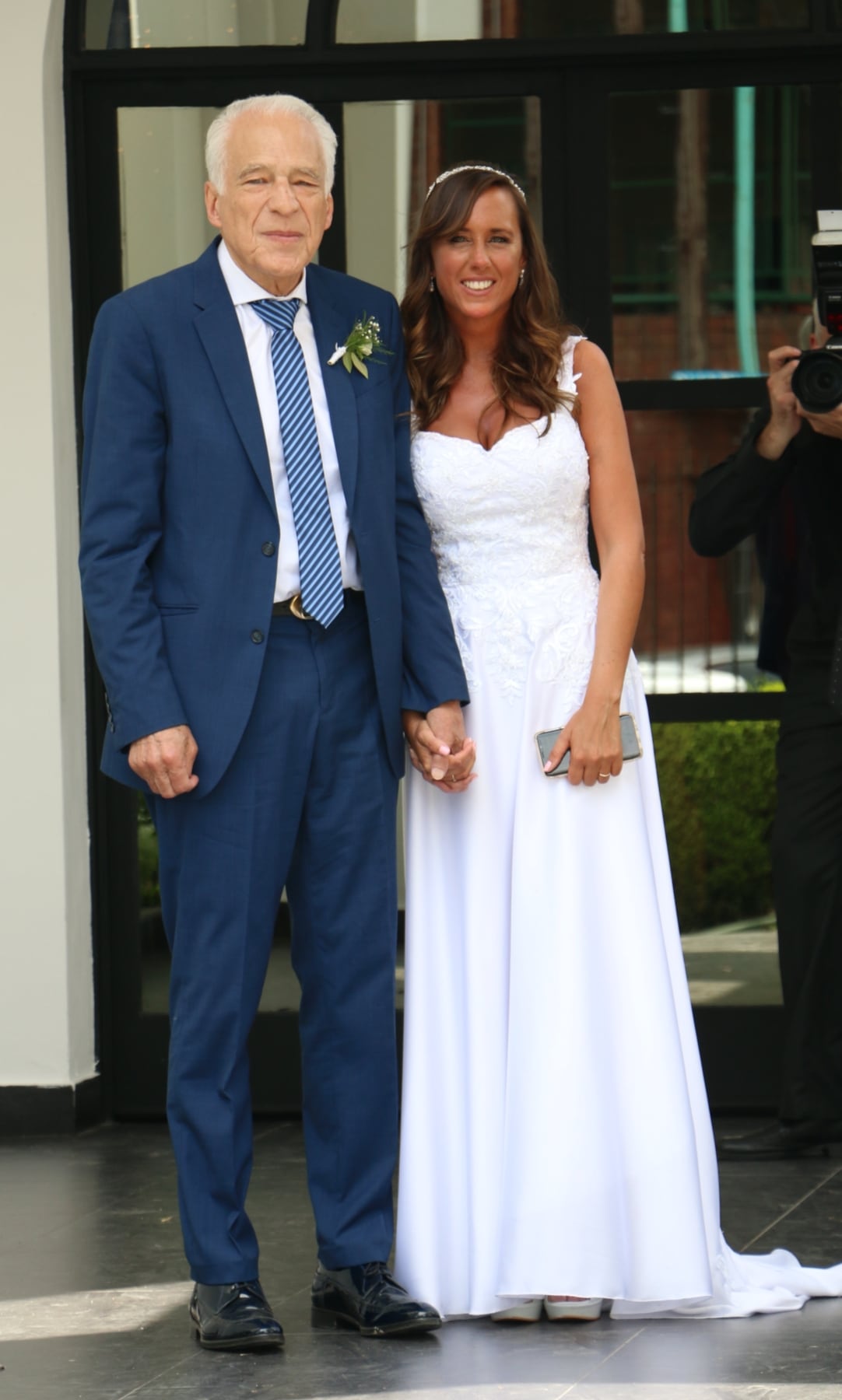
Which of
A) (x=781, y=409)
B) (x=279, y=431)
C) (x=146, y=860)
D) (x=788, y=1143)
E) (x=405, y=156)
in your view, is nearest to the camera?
(x=279, y=431)

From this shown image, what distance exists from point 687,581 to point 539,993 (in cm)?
178

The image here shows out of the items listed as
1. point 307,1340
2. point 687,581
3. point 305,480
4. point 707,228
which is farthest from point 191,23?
point 307,1340

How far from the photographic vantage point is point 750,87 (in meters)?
4.64

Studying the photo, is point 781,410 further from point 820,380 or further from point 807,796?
point 807,796

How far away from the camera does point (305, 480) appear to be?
3.16 metres

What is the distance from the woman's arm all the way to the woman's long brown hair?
67 mm

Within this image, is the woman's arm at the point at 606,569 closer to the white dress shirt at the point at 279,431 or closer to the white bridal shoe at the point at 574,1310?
Result: the white dress shirt at the point at 279,431

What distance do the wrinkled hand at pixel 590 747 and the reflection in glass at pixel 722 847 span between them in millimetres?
1595

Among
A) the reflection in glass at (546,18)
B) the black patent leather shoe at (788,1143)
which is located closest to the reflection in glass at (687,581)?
the reflection in glass at (546,18)

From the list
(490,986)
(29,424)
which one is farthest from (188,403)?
(29,424)

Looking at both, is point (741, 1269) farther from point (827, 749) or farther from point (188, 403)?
point (188, 403)

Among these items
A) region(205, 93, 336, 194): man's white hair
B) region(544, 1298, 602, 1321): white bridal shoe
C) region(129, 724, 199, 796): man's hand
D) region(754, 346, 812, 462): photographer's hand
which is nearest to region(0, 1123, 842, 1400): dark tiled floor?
region(544, 1298, 602, 1321): white bridal shoe

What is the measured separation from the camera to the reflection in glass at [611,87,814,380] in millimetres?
4652

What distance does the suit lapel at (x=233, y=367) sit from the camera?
3113mm
